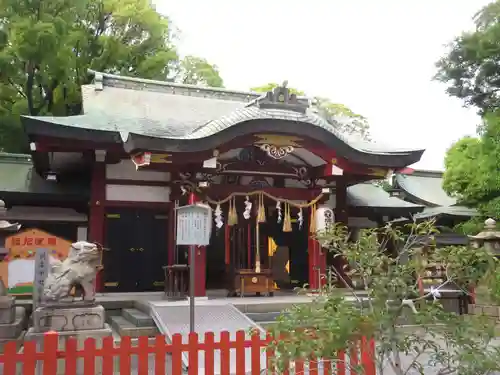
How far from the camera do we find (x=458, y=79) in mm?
16188

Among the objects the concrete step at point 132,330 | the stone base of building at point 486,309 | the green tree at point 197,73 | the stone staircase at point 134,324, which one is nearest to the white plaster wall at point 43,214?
the stone staircase at point 134,324

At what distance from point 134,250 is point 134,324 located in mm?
3341

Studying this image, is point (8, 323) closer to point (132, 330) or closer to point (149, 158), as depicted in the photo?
point (132, 330)

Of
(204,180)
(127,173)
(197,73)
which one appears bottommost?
(204,180)

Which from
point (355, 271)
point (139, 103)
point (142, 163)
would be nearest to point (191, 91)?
point (139, 103)

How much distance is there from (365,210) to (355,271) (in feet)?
35.3

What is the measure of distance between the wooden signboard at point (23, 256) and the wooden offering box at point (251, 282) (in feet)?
13.4

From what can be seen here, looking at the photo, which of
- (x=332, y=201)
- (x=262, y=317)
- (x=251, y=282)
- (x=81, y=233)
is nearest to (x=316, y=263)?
(x=251, y=282)

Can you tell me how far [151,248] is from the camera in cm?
1230

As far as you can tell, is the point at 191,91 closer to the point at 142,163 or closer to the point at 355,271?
the point at 142,163

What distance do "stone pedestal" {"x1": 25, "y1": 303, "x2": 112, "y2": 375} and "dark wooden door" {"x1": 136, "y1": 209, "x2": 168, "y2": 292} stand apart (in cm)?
510

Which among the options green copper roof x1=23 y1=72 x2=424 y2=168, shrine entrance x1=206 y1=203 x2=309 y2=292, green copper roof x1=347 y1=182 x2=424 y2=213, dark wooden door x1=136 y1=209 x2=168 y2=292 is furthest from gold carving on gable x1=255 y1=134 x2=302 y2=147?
green copper roof x1=347 y1=182 x2=424 y2=213

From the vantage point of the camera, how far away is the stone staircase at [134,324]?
339 inches

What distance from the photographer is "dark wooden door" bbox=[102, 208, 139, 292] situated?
11.9 metres
